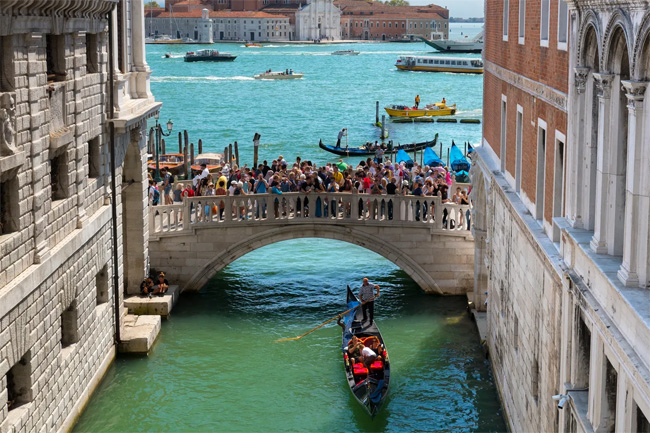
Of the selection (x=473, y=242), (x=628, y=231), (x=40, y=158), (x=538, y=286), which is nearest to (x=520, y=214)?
(x=538, y=286)

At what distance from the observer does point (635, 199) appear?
34.4 ft

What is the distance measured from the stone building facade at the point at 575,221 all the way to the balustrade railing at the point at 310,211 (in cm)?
523

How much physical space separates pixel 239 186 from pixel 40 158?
984 cm

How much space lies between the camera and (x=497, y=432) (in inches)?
A: 712

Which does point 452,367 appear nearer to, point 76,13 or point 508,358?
point 508,358

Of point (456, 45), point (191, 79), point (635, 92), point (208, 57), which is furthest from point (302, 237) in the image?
point (456, 45)

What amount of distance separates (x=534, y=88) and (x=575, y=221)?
3.79 meters

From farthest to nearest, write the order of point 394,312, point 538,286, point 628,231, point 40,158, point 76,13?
1. point 394,312
2. point 76,13
3. point 40,158
4. point 538,286
5. point 628,231

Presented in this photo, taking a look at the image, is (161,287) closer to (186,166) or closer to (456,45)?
(186,166)

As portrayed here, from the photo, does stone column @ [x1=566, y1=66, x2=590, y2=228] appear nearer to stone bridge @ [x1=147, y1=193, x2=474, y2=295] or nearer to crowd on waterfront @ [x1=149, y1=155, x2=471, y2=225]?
stone bridge @ [x1=147, y1=193, x2=474, y2=295]

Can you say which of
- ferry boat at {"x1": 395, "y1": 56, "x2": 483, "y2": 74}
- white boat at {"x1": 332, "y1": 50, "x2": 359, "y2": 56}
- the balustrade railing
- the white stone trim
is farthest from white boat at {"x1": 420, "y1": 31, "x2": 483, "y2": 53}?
the white stone trim

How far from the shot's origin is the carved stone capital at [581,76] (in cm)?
1243

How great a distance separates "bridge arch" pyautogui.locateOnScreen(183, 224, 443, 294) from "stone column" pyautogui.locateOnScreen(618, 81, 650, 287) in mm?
14421

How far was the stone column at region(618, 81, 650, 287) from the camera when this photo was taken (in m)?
10.3
